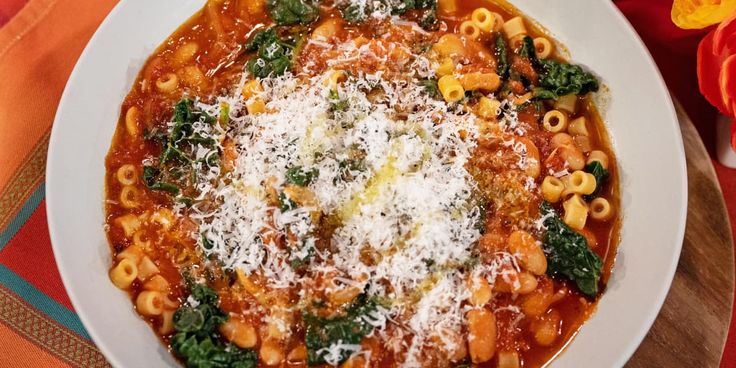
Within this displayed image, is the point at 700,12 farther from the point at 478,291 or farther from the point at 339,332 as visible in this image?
the point at 339,332

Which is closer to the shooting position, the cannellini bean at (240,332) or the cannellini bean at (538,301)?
the cannellini bean at (240,332)

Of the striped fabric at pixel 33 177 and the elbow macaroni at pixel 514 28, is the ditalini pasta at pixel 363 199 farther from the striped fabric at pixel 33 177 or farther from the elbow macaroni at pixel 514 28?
the striped fabric at pixel 33 177

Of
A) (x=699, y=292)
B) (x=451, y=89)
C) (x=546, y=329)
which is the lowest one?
(x=699, y=292)

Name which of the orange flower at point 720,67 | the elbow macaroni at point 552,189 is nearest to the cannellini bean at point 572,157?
the elbow macaroni at point 552,189

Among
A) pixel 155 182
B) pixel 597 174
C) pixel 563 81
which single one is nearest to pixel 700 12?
pixel 563 81

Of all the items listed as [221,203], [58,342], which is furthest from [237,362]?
[58,342]
